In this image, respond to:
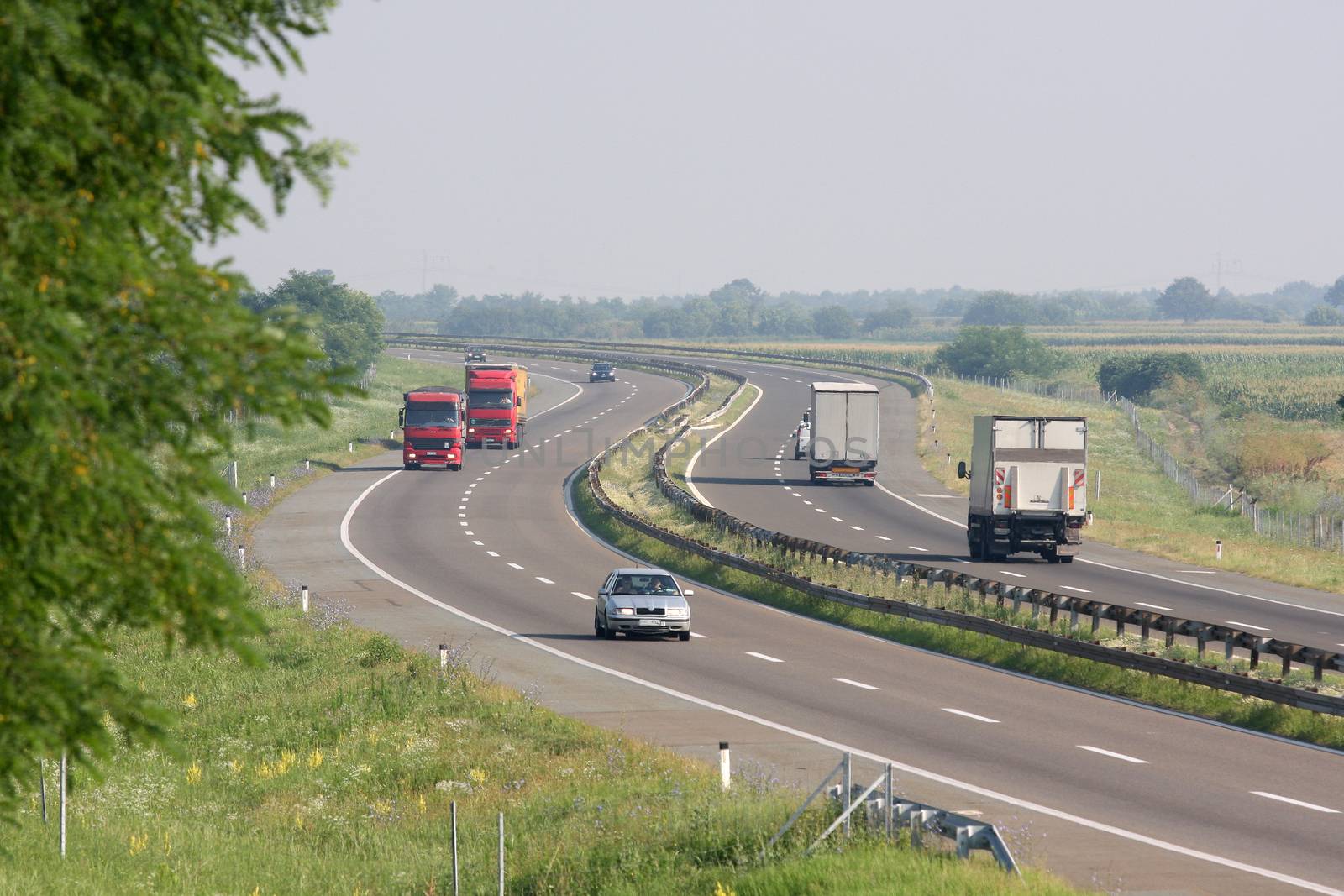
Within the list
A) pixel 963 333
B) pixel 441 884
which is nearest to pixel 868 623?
pixel 441 884

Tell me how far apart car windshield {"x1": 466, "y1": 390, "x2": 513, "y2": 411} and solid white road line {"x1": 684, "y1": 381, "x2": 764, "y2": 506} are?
8.79 meters

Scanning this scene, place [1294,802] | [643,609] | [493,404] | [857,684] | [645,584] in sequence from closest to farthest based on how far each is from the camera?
[1294,802], [857,684], [643,609], [645,584], [493,404]

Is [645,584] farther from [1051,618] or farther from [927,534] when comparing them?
[927,534]

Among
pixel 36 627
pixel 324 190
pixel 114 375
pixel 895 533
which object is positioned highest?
pixel 324 190

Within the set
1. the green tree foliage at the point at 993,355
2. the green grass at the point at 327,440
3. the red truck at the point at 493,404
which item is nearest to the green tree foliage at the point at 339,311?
the green grass at the point at 327,440

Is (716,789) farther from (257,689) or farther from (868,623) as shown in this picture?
(868,623)

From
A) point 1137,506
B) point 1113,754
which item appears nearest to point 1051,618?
point 1113,754

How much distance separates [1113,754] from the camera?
2169 cm

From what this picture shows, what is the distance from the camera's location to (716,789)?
1811cm

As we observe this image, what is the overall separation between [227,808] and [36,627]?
13726 millimetres

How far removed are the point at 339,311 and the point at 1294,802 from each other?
107091 millimetres

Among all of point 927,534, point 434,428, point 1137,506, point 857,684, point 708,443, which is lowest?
point 1137,506

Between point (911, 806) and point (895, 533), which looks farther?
point (895, 533)

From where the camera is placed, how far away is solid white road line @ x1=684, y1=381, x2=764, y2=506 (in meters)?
62.5
